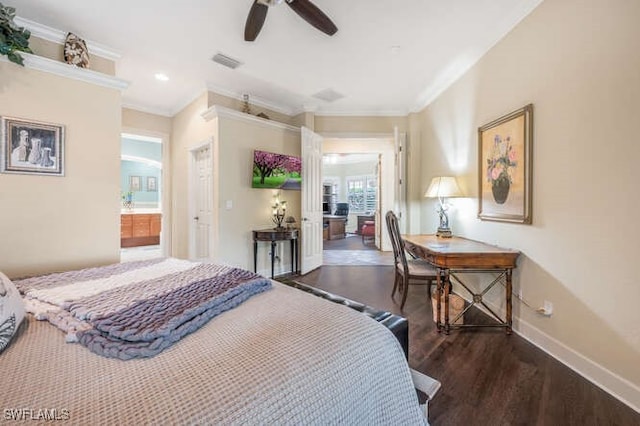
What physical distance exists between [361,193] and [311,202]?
5.61 meters

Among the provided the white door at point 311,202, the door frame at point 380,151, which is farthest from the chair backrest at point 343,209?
the white door at point 311,202

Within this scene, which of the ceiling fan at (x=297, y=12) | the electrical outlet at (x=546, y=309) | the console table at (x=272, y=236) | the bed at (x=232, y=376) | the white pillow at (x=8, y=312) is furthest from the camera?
the console table at (x=272, y=236)

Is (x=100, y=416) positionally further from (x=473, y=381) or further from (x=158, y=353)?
(x=473, y=381)

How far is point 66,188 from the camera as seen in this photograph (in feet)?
7.97

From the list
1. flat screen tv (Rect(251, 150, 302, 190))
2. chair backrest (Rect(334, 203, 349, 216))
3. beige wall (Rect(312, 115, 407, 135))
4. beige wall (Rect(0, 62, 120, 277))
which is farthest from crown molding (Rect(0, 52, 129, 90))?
chair backrest (Rect(334, 203, 349, 216))

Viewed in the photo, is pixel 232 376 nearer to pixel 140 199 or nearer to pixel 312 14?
pixel 312 14

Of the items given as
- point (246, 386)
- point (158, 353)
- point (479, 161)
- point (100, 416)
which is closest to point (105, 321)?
point (158, 353)

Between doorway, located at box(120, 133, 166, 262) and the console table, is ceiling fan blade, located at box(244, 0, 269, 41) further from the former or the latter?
doorway, located at box(120, 133, 166, 262)

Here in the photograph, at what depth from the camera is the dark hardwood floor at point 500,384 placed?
145 cm

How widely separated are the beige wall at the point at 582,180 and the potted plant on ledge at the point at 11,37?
4030 mm

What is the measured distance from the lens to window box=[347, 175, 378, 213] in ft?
31.3

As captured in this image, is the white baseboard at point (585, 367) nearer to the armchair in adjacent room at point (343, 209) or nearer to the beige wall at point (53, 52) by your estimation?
the beige wall at point (53, 52)

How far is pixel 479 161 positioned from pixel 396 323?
2295 millimetres

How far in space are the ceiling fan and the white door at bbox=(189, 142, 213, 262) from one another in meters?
2.13
